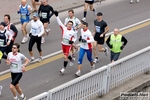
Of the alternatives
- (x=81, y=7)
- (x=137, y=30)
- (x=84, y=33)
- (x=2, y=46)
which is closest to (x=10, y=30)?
(x=2, y=46)

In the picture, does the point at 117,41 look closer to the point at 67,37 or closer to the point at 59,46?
the point at 67,37

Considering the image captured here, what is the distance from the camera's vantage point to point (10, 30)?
15.2m

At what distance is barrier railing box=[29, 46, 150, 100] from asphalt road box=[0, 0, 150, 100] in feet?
6.45

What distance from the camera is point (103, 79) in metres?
12.5

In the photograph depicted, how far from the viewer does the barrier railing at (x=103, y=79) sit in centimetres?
1131

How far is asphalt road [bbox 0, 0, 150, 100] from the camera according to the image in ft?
46.2

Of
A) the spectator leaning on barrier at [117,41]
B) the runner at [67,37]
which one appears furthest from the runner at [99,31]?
the runner at [67,37]

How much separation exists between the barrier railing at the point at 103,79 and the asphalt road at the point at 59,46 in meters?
1.97

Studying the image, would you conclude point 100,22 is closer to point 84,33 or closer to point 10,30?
point 84,33

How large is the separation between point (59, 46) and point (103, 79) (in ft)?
17.4

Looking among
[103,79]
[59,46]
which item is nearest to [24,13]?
[59,46]

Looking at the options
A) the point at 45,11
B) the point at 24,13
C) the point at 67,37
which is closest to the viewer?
the point at 67,37

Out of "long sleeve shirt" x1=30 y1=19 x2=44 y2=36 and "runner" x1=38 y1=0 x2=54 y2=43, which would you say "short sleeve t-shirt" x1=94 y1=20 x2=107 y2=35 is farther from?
"runner" x1=38 y1=0 x2=54 y2=43

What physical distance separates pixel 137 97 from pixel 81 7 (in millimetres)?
10664
